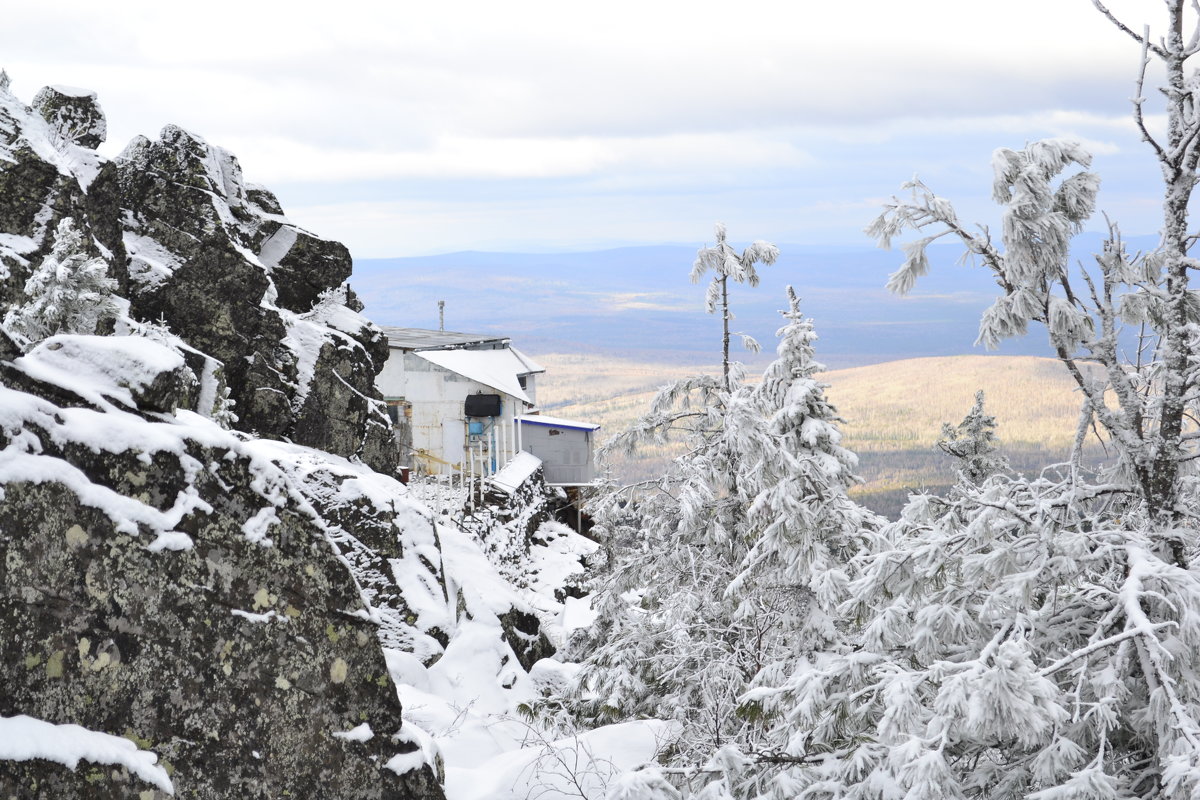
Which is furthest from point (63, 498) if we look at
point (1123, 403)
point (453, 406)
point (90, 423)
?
point (453, 406)

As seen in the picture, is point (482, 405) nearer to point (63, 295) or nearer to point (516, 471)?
point (516, 471)

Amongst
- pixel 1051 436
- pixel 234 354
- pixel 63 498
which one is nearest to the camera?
pixel 63 498

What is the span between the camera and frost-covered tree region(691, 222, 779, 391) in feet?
63.2

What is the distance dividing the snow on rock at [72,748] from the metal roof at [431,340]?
38.4 meters

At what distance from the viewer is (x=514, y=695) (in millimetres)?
17391

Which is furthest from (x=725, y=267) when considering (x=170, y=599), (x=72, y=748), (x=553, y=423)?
(x=553, y=423)

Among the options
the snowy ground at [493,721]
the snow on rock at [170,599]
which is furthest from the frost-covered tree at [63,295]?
the snow on rock at [170,599]

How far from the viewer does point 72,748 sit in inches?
240

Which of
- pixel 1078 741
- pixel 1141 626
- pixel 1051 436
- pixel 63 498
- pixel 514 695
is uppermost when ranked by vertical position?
pixel 63 498

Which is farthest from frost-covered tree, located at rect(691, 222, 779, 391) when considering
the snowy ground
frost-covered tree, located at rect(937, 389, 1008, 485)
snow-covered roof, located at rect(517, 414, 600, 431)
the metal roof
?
snow-covered roof, located at rect(517, 414, 600, 431)

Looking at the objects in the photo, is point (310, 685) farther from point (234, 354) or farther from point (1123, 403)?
point (234, 354)

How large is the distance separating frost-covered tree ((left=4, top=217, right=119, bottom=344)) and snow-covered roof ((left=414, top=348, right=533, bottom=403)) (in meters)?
27.5

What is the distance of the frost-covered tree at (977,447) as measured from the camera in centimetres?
3353

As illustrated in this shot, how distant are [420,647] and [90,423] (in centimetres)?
1050
